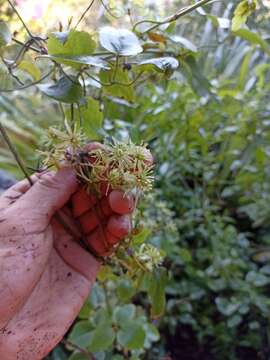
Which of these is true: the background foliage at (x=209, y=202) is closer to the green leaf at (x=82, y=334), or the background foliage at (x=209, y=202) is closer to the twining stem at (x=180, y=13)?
the green leaf at (x=82, y=334)

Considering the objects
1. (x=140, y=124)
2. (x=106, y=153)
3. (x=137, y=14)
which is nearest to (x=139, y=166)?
(x=106, y=153)

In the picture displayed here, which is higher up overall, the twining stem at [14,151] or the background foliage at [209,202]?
the twining stem at [14,151]

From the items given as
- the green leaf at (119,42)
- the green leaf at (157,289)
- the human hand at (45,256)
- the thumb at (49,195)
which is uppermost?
the green leaf at (119,42)

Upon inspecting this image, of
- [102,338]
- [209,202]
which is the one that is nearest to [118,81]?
[102,338]

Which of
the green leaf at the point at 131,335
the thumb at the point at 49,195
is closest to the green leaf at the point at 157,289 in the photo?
the green leaf at the point at 131,335

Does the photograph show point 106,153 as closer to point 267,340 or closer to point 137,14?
point 137,14

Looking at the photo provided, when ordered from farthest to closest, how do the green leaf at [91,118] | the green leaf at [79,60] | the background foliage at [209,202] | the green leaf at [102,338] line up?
the background foliage at [209,202]
the green leaf at [102,338]
the green leaf at [91,118]
the green leaf at [79,60]

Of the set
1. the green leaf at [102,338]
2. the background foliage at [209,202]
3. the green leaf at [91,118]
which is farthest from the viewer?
the background foliage at [209,202]
